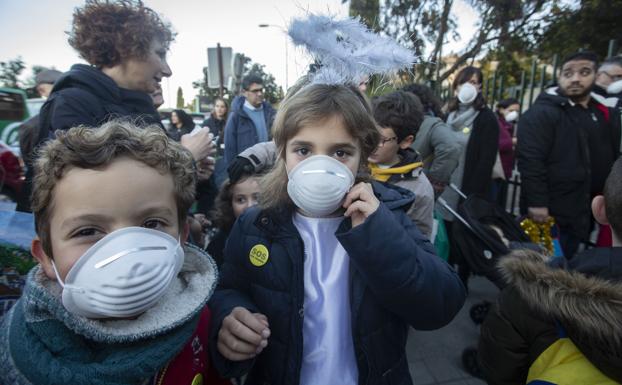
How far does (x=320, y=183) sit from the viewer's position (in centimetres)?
123

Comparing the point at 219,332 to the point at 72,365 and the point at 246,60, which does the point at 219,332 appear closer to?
the point at 72,365

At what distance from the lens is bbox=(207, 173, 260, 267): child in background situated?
224cm

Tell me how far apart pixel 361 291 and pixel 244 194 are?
118cm

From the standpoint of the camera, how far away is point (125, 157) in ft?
3.41

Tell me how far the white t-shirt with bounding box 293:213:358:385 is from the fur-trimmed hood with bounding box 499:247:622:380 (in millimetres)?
617

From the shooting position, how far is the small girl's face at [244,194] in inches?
88.9

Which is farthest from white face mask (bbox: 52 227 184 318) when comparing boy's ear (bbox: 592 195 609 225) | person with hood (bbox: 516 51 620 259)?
person with hood (bbox: 516 51 620 259)

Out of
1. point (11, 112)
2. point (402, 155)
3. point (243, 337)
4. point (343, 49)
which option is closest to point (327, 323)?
point (243, 337)

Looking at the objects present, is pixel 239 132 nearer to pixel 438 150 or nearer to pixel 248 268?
pixel 438 150

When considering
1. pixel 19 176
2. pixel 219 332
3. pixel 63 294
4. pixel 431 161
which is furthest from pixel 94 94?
pixel 431 161

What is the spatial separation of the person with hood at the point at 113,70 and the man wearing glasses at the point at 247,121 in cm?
298

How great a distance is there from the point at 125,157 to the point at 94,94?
0.93m

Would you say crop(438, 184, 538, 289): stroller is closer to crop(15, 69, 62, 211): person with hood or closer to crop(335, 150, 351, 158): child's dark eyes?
crop(335, 150, 351, 158): child's dark eyes

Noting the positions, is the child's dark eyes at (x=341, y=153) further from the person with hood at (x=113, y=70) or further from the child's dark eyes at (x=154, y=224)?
the person with hood at (x=113, y=70)
